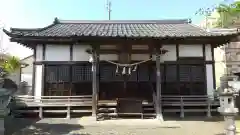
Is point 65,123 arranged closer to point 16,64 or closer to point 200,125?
point 200,125

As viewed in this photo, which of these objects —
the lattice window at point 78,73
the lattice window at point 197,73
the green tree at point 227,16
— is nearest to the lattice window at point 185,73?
the lattice window at point 197,73

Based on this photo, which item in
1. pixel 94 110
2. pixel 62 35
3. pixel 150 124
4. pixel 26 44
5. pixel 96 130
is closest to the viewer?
pixel 96 130

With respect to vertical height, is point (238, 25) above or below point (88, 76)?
above

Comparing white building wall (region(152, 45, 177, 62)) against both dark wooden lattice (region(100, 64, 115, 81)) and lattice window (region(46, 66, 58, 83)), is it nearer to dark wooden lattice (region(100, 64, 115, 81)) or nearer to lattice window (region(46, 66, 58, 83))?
dark wooden lattice (region(100, 64, 115, 81))

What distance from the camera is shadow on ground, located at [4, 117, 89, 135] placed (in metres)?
9.19

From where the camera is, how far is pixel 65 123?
1084cm

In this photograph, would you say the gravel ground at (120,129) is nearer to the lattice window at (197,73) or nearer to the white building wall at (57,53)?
the lattice window at (197,73)

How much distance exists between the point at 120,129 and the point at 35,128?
3792mm

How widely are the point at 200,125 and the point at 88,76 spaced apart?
22.6 feet

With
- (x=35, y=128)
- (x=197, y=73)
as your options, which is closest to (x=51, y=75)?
(x=35, y=128)

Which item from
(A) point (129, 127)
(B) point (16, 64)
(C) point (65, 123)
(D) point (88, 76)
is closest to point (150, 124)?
(A) point (129, 127)

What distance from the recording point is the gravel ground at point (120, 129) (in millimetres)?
9164

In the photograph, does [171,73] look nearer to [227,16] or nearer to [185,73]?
[185,73]

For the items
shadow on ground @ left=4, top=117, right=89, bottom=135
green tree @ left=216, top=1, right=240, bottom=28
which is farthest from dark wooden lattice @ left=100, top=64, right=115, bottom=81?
green tree @ left=216, top=1, right=240, bottom=28
